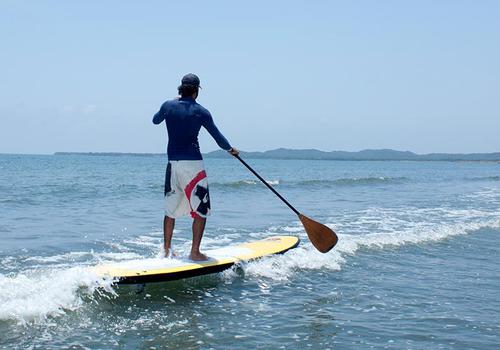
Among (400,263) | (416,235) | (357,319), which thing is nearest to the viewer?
(357,319)

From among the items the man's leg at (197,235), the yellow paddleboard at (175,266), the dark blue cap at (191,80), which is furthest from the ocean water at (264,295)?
the dark blue cap at (191,80)

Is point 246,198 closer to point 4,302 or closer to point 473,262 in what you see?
point 473,262

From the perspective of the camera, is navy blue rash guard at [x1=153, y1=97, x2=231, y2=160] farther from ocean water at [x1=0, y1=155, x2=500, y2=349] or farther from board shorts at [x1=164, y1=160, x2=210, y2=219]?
ocean water at [x1=0, y1=155, x2=500, y2=349]

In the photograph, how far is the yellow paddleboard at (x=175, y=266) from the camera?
5492 millimetres

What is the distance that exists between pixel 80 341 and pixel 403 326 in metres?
2.68

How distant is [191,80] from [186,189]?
1.18 m

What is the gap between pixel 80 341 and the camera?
170 inches

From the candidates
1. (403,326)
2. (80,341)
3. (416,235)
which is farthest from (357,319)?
(416,235)

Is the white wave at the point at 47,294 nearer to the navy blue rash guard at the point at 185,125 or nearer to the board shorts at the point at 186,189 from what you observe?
the board shorts at the point at 186,189

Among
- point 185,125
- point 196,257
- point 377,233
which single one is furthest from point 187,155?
point 377,233

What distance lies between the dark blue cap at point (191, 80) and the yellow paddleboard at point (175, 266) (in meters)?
1.92

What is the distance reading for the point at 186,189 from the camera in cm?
618

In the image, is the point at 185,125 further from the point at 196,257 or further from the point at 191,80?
the point at 196,257

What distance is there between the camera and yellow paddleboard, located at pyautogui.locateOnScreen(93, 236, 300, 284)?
5492 mm
